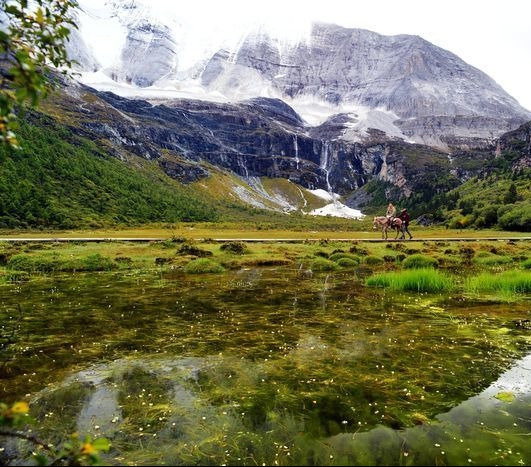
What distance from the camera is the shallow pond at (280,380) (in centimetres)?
826

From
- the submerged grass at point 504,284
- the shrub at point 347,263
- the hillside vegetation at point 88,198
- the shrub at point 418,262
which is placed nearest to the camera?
the submerged grass at point 504,284

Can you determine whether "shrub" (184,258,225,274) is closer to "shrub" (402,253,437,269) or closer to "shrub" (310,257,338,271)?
"shrub" (310,257,338,271)

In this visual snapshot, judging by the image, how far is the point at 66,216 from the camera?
12175 cm

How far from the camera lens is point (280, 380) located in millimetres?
11469

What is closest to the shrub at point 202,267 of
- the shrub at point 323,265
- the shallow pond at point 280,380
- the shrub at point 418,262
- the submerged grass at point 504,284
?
the shrub at point 323,265

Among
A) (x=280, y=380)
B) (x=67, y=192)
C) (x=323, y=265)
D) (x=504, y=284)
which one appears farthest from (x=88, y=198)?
(x=280, y=380)

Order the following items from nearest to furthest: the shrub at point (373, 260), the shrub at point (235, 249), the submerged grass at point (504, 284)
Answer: the submerged grass at point (504, 284) < the shrub at point (373, 260) < the shrub at point (235, 249)

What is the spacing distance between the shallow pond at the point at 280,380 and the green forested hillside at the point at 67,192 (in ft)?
310

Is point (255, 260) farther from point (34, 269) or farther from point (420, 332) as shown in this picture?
point (420, 332)

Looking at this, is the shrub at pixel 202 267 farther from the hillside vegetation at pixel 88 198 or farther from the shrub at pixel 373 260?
the hillside vegetation at pixel 88 198

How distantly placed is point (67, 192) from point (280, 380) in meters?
148

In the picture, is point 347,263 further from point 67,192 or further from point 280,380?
point 67,192

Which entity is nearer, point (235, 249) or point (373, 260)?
point (373, 260)

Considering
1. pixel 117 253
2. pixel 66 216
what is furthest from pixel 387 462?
pixel 66 216
